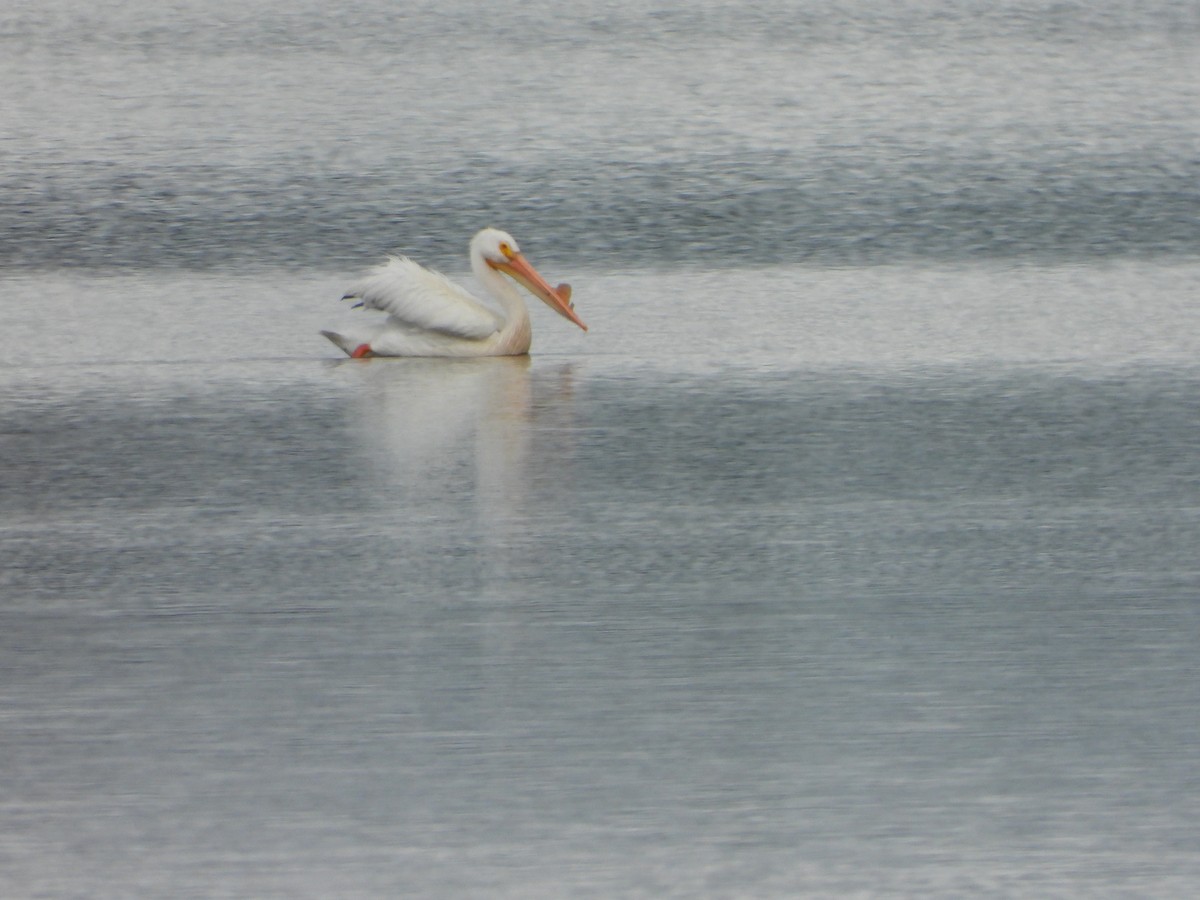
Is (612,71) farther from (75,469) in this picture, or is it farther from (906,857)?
(906,857)

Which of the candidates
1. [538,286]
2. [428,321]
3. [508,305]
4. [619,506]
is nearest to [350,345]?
[428,321]

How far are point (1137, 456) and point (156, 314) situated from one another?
3.37 metres

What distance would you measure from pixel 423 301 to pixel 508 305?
0.86 ft

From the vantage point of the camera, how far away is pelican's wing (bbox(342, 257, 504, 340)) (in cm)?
585

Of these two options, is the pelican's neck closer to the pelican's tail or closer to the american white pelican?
the american white pelican

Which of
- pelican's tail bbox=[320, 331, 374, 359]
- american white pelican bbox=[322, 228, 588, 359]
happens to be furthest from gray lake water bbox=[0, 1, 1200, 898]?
pelican's tail bbox=[320, 331, 374, 359]

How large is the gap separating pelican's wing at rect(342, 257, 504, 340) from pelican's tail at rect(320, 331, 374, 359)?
127 mm

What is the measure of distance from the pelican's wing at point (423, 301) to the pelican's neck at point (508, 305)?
0.04 metres

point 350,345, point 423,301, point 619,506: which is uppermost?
point 423,301

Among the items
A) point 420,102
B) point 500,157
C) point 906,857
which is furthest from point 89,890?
point 420,102

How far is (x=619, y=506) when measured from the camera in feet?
12.7

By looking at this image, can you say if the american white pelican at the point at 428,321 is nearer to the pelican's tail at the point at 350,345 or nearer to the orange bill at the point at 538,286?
the pelican's tail at the point at 350,345

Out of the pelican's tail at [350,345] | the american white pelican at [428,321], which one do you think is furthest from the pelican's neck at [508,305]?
the pelican's tail at [350,345]

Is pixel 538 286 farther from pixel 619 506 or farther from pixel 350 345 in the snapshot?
pixel 619 506
